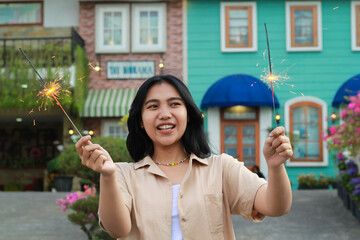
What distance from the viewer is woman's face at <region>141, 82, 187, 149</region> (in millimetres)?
1980

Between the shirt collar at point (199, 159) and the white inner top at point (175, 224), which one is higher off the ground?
the shirt collar at point (199, 159)

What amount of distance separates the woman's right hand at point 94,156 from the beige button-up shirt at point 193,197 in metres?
0.23

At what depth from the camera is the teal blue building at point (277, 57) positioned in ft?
38.9

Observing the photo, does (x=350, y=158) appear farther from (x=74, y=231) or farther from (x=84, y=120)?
(x=84, y=120)

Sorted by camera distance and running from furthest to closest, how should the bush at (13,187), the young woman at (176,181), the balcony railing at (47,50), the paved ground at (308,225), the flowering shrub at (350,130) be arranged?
the bush at (13,187) → the balcony railing at (47,50) → the flowering shrub at (350,130) → the paved ground at (308,225) → the young woman at (176,181)

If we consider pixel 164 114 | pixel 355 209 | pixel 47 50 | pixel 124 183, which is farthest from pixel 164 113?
pixel 47 50

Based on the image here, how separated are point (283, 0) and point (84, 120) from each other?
5.71 m

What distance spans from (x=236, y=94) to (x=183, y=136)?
9.02 m

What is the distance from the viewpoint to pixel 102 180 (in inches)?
69.2

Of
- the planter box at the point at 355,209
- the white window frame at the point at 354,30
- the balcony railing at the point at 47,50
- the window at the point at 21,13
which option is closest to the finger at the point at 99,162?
the planter box at the point at 355,209

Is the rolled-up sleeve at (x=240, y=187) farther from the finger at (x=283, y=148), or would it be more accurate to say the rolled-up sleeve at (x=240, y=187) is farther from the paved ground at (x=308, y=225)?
Result: the paved ground at (x=308, y=225)

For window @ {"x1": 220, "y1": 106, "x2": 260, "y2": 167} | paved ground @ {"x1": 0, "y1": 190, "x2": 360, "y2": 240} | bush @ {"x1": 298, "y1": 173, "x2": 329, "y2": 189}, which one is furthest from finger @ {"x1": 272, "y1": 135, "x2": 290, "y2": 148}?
window @ {"x1": 220, "y1": 106, "x2": 260, "y2": 167}

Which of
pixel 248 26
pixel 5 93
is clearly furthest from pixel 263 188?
pixel 248 26

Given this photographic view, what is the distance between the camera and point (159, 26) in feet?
40.1
